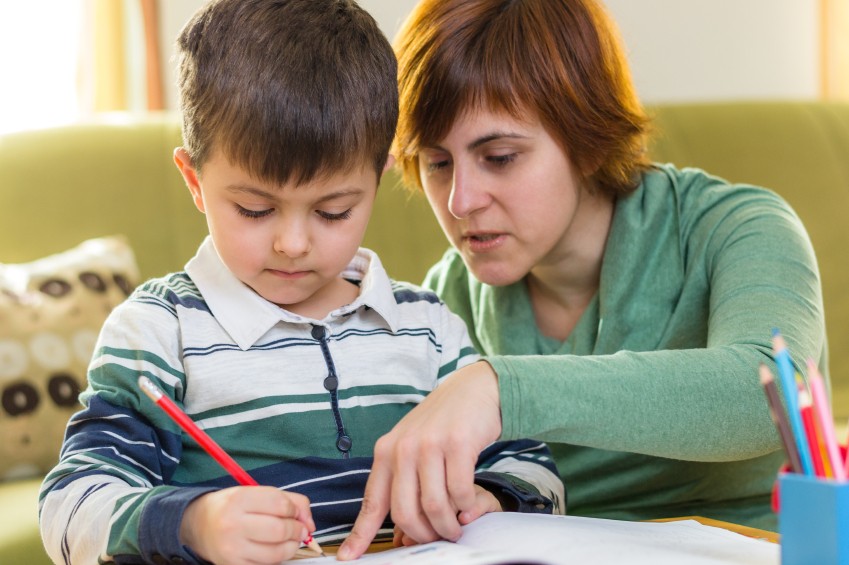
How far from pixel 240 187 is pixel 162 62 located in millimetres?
1816

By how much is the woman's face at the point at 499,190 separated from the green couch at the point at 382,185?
0.46 m

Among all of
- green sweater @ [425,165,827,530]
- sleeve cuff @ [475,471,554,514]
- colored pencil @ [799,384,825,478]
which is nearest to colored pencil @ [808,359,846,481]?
colored pencil @ [799,384,825,478]

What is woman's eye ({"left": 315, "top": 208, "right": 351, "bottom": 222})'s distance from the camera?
0.93 metres

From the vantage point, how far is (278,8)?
946 millimetres

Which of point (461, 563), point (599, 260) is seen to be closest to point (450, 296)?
point (599, 260)

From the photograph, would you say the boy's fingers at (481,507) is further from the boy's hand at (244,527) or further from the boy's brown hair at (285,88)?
the boy's brown hair at (285,88)

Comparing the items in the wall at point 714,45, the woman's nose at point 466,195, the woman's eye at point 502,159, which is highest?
the wall at point 714,45

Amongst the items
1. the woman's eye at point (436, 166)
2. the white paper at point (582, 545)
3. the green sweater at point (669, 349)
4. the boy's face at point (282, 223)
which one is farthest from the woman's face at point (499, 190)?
the white paper at point (582, 545)

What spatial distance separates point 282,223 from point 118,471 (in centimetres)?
25

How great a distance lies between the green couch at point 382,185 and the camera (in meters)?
1.71

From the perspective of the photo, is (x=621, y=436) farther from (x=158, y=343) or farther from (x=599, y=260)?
(x=599, y=260)

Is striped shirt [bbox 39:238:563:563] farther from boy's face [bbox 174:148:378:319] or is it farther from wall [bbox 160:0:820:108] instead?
wall [bbox 160:0:820:108]

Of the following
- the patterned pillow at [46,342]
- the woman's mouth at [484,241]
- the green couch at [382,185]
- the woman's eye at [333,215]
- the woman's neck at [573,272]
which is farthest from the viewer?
the green couch at [382,185]

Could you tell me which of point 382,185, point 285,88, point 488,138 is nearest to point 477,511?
point 285,88
